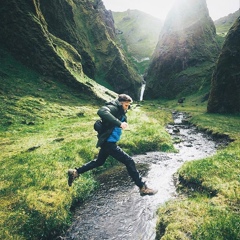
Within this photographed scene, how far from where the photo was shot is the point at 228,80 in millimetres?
43906

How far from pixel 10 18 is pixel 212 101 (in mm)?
44081

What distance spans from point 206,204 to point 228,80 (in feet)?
128

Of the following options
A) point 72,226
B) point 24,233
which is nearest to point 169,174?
point 72,226

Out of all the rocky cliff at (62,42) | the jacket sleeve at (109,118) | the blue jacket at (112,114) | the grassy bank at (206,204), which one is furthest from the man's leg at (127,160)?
Result: the rocky cliff at (62,42)

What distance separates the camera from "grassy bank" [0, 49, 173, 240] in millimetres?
10203

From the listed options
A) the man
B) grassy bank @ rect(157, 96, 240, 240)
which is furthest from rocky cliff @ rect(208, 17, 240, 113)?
the man

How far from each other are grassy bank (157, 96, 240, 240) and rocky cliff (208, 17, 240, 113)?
30262mm

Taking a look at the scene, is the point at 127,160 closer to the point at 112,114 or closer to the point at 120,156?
the point at 120,156

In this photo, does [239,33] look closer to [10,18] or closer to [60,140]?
[60,140]

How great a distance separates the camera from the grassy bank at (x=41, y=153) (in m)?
10.2

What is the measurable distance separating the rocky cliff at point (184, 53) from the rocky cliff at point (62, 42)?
1303cm

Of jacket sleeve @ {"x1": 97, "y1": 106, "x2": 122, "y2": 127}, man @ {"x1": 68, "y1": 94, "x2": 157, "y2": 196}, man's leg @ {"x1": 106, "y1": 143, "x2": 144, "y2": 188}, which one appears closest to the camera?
jacket sleeve @ {"x1": 97, "y1": 106, "x2": 122, "y2": 127}

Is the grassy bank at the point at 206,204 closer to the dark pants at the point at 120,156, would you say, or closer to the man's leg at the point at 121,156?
the man's leg at the point at 121,156

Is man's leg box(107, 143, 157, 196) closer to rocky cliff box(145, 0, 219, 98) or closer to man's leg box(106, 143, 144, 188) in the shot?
man's leg box(106, 143, 144, 188)
